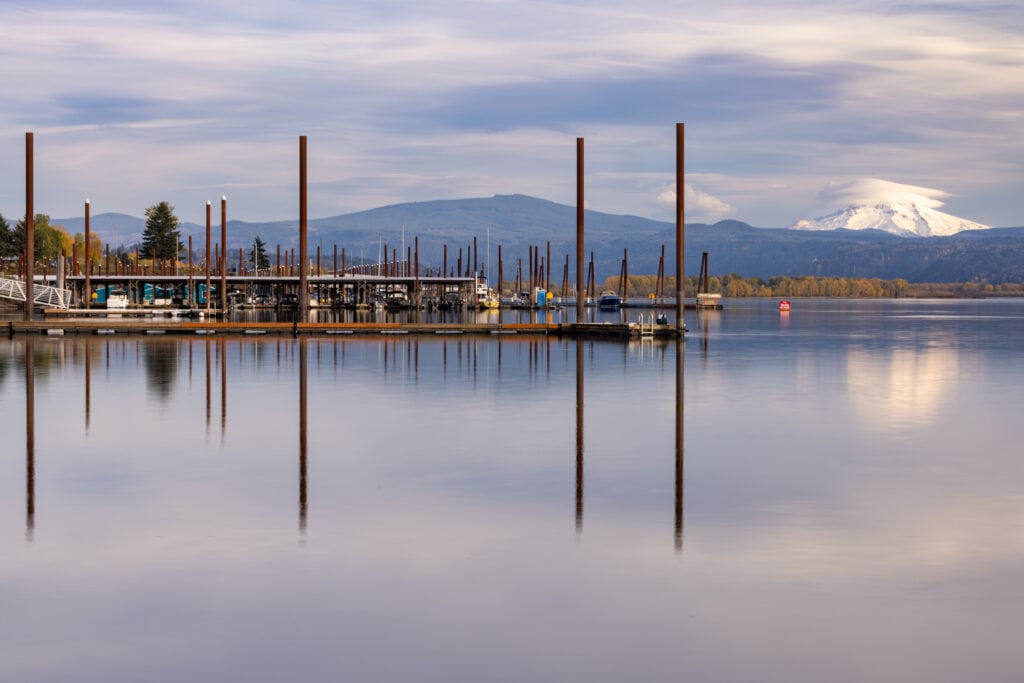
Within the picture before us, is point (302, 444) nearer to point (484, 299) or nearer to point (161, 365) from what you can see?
point (161, 365)

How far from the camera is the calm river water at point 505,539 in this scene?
9.75 meters

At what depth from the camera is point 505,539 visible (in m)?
13.8

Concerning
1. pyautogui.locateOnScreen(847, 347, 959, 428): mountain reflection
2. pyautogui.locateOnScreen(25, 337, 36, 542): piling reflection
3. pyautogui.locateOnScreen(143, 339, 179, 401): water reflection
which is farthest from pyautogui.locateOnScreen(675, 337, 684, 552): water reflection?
pyautogui.locateOnScreen(143, 339, 179, 401): water reflection

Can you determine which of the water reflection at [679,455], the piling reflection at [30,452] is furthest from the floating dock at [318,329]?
the piling reflection at [30,452]

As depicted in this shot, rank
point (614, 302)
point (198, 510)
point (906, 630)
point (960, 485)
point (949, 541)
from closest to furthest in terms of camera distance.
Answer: point (906, 630) < point (949, 541) < point (198, 510) < point (960, 485) < point (614, 302)

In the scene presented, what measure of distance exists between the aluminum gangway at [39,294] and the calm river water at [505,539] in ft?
188

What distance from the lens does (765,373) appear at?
42.6 meters

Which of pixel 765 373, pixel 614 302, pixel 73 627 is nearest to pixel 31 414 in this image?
pixel 73 627

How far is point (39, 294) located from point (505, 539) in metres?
94.9

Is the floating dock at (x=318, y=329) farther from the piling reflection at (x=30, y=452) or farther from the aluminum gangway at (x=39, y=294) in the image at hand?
the piling reflection at (x=30, y=452)

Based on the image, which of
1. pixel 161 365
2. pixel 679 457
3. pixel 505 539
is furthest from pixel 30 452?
pixel 161 365

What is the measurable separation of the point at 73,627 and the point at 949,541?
9.12 meters

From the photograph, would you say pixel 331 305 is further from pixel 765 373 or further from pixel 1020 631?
pixel 1020 631

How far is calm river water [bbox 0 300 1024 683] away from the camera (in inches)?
384
